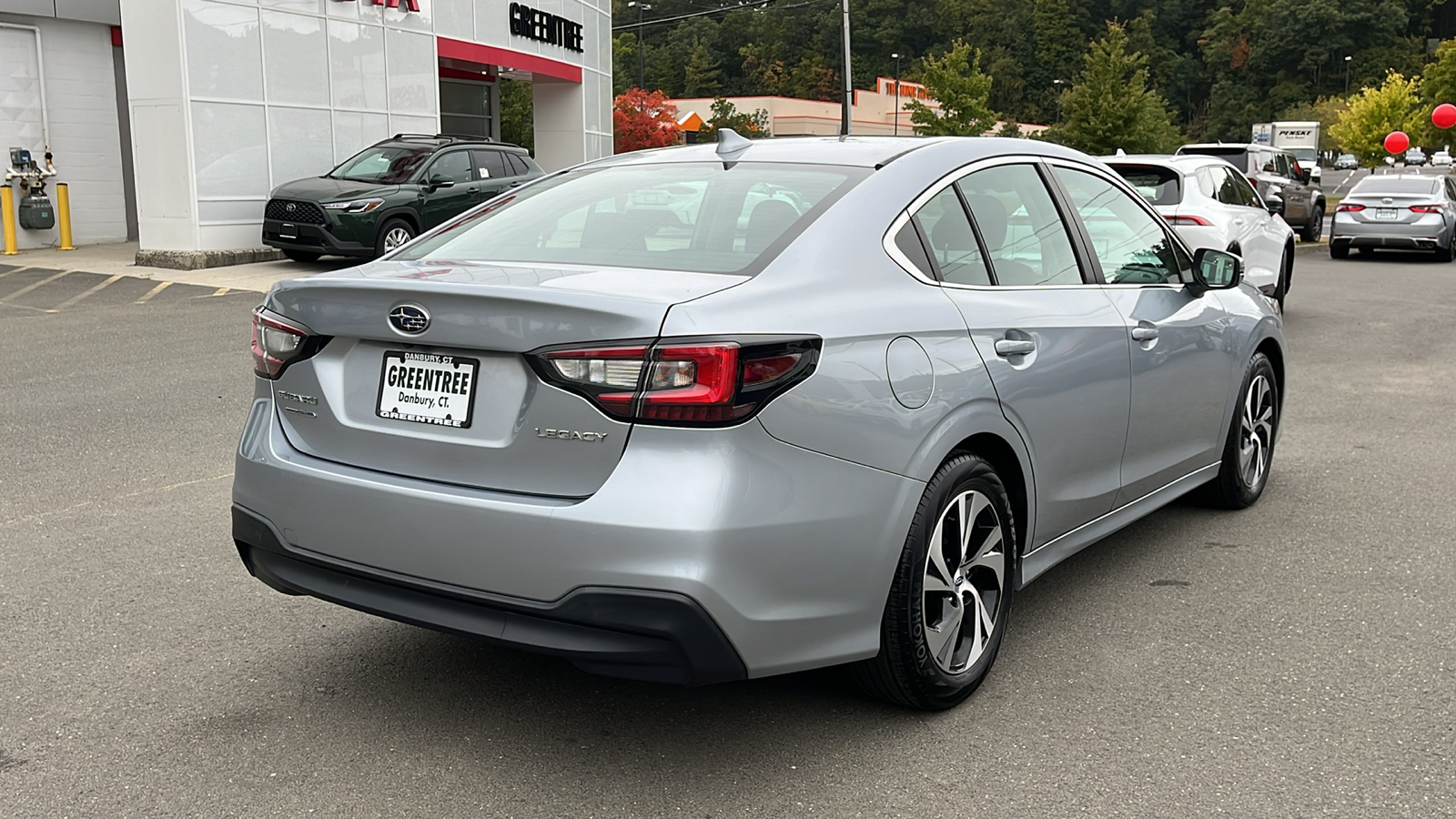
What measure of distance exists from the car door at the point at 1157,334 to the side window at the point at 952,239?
2.50 ft

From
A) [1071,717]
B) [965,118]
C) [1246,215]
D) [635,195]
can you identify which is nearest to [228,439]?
[635,195]

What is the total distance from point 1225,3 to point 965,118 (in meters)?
102

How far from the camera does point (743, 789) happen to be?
3143mm

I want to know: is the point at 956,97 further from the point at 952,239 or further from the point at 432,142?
the point at 952,239

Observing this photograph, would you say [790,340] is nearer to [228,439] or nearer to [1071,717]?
[1071,717]

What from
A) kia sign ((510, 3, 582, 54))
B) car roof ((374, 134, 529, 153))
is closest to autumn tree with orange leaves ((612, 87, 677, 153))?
kia sign ((510, 3, 582, 54))

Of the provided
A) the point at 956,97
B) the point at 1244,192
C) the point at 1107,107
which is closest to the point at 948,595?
the point at 1244,192

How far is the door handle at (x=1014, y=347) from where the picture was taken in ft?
11.9

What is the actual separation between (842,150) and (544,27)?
23.9 m

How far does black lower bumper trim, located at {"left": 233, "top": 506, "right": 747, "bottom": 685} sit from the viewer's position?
2.82 m

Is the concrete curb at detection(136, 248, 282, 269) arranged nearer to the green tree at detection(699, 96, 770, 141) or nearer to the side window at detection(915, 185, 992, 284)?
the side window at detection(915, 185, 992, 284)

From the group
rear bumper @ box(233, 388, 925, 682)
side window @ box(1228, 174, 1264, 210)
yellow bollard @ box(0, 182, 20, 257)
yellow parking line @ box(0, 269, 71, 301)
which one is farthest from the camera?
yellow bollard @ box(0, 182, 20, 257)

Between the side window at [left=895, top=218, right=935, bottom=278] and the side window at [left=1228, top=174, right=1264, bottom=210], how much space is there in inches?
395

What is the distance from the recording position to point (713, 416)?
9.25 ft
